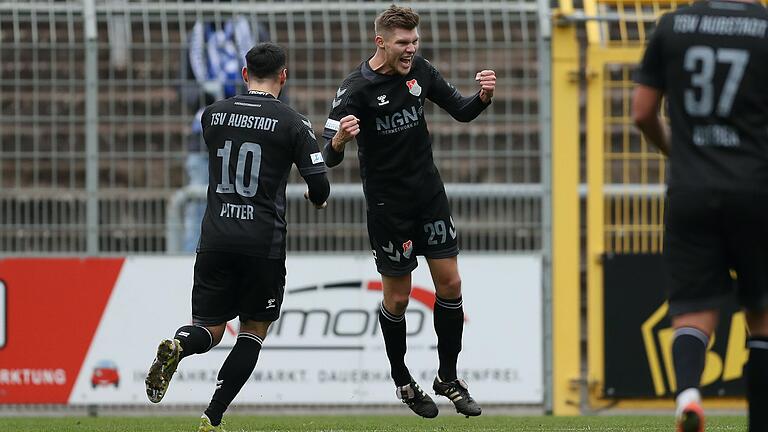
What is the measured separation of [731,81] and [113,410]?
24.3 ft

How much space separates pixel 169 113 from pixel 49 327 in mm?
1910

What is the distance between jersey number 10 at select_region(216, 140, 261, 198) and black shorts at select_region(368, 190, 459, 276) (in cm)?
93

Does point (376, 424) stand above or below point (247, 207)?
below

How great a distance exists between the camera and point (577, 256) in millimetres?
11094

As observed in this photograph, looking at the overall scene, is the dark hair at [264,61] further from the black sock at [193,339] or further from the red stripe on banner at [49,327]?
the red stripe on banner at [49,327]

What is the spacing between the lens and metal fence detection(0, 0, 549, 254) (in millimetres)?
10938

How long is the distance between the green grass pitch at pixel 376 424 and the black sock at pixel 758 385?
260 cm

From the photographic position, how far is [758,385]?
189 inches

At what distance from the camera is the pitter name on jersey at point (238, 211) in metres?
6.84

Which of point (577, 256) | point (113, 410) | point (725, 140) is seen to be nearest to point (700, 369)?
point (725, 140)

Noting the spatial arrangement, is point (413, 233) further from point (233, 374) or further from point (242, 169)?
point (233, 374)

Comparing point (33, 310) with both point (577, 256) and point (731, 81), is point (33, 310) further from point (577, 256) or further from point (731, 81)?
point (731, 81)

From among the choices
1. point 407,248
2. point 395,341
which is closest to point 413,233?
point 407,248

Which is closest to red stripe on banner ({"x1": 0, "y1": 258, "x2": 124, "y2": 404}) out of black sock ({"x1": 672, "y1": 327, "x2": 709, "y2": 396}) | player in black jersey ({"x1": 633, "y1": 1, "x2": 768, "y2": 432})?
black sock ({"x1": 672, "y1": 327, "x2": 709, "y2": 396})
